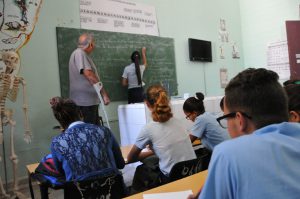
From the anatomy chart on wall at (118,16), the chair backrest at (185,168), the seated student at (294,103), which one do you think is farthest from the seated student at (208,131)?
the anatomy chart on wall at (118,16)

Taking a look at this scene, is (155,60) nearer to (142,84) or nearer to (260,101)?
(142,84)

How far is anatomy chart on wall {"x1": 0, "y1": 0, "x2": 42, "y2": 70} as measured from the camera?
3.64m

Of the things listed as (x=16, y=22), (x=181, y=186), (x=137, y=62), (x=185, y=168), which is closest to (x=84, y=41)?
(x=16, y=22)

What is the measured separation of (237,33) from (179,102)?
3.37 m

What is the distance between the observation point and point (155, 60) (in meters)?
5.39

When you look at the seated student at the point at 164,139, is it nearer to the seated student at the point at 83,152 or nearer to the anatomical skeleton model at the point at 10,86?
the seated student at the point at 83,152

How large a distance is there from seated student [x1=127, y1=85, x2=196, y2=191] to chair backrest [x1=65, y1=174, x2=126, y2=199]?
0.46m

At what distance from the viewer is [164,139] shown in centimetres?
221

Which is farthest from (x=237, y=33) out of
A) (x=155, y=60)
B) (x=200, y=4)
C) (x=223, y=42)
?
(x=155, y=60)

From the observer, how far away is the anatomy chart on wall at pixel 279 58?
660 centimetres

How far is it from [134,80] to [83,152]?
302cm

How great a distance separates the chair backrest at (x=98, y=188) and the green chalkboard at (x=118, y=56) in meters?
2.66

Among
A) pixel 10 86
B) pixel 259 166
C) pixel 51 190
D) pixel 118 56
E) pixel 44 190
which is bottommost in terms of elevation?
pixel 51 190

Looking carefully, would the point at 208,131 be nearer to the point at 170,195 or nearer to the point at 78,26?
the point at 170,195
